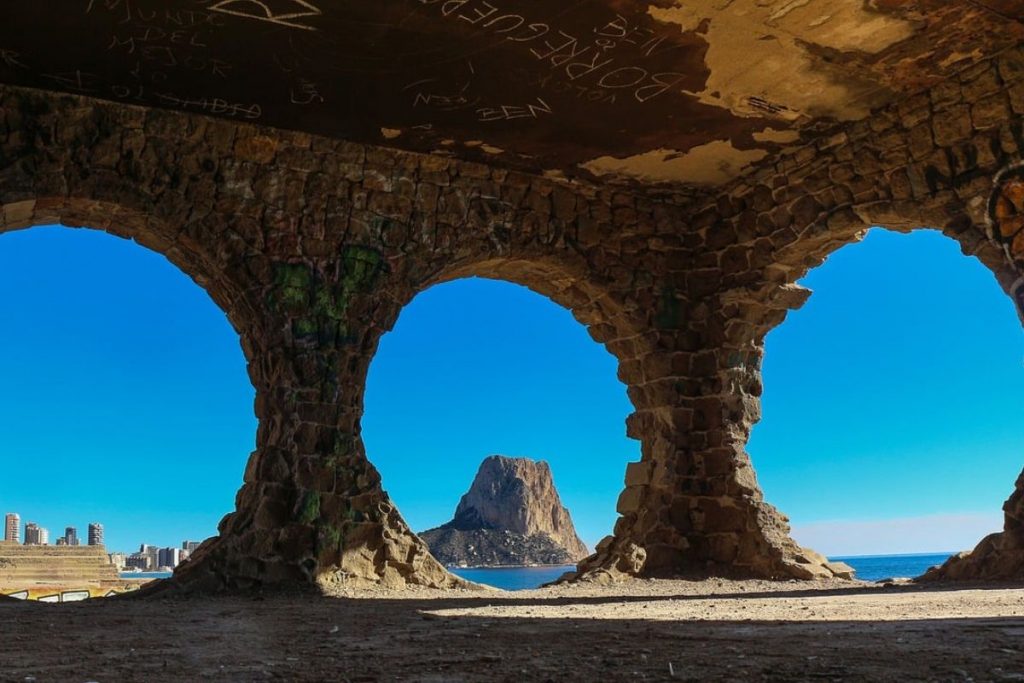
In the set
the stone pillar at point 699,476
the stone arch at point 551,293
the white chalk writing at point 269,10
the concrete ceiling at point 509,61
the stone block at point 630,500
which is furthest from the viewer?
the stone block at point 630,500

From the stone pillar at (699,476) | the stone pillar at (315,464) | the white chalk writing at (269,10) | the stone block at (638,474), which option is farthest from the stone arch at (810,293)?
the white chalk writing at (269,10)

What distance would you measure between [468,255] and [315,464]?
2.13 meters

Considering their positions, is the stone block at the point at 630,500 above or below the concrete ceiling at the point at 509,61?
below

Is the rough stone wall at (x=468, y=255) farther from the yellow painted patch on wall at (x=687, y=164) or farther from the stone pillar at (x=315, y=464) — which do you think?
the yellow painted patch on wall at (x=687, y=164)

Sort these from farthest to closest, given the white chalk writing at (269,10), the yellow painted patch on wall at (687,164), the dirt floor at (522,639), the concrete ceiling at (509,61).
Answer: the yellow painted patch on wall at (687,164)
the concrete ceiling at (509,61)
the white chalk writing at (269,10)
the dirt floor at (522,639)

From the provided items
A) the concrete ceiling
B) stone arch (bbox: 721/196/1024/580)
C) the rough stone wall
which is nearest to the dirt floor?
stone arch (bbox: 721/196/1024/580)

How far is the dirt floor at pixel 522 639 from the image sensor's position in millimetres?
2814

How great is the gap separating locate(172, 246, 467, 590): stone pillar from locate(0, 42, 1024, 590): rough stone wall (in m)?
0.01

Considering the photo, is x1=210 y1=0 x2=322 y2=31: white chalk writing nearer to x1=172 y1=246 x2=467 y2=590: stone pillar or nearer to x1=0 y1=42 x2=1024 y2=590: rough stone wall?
x1=0 y1=42 x2=1024 y2=590: rough stone wall

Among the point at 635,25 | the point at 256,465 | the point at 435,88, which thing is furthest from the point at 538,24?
the point at 256,465

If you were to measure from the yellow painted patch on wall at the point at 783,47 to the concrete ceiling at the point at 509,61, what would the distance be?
14 mm

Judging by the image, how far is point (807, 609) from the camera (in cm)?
496

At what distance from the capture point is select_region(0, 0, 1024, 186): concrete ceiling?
5.62m

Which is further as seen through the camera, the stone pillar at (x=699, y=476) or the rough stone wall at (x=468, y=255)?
the stone pillar at (x=699, y=476)
